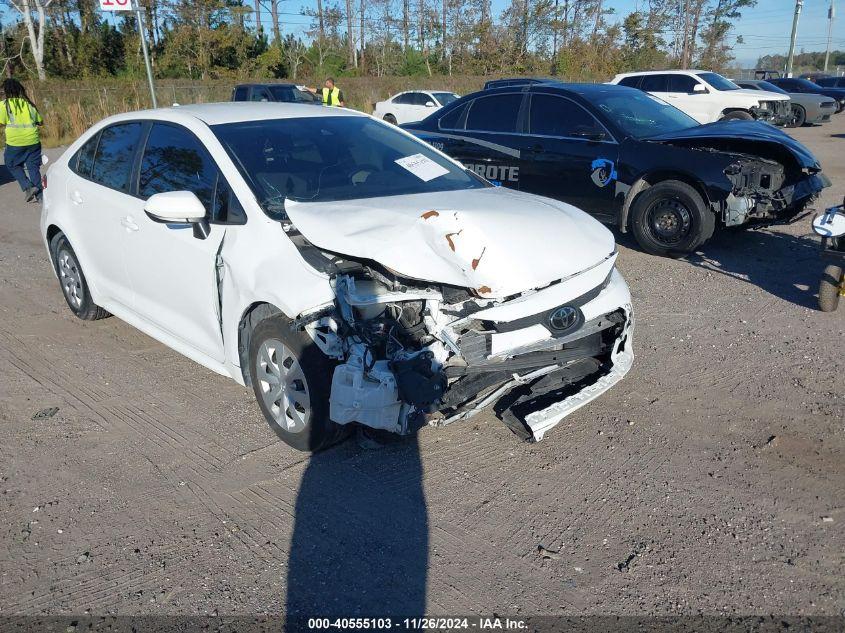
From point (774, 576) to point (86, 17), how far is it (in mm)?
46724

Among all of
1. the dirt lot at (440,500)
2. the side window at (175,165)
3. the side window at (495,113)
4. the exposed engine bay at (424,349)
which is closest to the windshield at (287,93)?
the side window at (495,113)

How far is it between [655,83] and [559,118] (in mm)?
12734

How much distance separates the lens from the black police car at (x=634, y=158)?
274 inches

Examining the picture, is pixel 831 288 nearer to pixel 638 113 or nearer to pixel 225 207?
pixel 638 113

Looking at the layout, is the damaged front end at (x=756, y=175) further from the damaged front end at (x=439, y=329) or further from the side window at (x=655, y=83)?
the side window at (x=655, y=83)

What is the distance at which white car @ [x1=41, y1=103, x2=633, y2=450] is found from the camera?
3311 mm

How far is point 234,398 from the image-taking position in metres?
4.49

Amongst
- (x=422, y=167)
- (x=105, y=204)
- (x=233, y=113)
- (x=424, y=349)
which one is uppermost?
(x=233, y=113)

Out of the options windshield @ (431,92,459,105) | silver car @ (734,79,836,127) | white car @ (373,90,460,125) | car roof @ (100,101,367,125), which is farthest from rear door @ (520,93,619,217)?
silver car @ (734,79,836,127)

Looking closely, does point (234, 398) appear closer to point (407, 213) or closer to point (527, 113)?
point (407, 213)

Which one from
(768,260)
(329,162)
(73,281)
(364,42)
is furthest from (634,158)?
(364,42)

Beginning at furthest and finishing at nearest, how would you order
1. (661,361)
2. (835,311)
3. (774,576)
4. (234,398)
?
(835,311) < (661,361) < (234,398) < (774,576)

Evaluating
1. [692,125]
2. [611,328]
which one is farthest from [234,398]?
[692,125]

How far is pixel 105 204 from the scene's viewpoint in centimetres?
486
